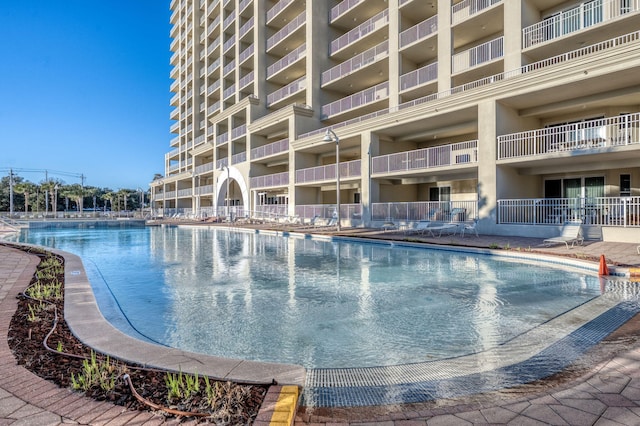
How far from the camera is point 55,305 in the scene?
193 inches

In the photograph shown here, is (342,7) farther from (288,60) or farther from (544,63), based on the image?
(544,63)

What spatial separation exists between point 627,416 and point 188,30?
59186mm

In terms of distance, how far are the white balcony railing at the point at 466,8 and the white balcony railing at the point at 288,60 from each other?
39.8ft

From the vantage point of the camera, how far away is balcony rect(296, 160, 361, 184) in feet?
70.6

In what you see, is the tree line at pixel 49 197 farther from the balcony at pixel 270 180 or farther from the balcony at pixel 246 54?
the balcony at pixel 270 180

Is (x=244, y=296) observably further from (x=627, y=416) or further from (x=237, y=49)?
(x=237, y=49)

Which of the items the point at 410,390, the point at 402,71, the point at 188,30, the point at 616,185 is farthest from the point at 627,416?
the point at 188,30

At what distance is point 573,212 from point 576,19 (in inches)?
334

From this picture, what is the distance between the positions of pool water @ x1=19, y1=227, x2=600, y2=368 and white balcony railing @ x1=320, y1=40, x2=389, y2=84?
16686 millimetres

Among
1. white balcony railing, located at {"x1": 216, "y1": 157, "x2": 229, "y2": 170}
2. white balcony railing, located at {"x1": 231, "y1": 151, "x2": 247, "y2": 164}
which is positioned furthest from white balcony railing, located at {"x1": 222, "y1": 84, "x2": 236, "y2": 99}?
white balcony railing, located at {"x1": 231, "y1": 151, "x2": 247, "y2": 164}

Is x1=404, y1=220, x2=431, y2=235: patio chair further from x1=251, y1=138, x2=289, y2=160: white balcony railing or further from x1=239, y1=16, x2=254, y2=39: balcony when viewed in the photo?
x1=239, y1=16, x2=254, y2=39: balcony

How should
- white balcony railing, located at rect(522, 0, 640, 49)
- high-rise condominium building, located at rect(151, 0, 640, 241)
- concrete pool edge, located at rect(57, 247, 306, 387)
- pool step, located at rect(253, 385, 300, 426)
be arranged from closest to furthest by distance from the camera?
pool step, located at rect(253, 385, 300, 426), concrete pool edge, located at rect(57, 247, 306, 387), high-rise condominium building, located at rect(151, 0, 640, 241), white balcony railing, located at rect(522, 0, 640, 49)

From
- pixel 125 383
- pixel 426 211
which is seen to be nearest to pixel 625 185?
pixel 426 211

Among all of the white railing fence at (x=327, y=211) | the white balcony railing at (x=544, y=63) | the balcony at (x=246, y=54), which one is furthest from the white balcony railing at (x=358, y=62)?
the balcony at (x=246, y=54)
